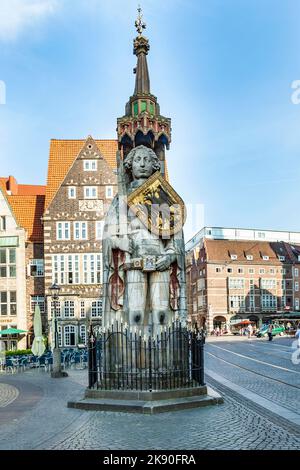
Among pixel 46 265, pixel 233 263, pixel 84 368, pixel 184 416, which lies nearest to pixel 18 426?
pixel 184 416

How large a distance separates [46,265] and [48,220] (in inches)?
138

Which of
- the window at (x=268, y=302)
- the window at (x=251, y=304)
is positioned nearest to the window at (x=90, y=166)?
the window at (x=251, y=304)

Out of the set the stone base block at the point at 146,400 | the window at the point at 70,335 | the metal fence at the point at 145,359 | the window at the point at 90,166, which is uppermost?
the window at the point at 90,166

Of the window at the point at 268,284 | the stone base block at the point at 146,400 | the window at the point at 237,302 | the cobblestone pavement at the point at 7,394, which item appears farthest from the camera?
the window at the point at 268,284

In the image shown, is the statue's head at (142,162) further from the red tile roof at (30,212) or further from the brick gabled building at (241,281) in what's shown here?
the brick gabled building at (241,281)

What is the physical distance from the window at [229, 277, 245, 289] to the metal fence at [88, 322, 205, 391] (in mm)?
69719

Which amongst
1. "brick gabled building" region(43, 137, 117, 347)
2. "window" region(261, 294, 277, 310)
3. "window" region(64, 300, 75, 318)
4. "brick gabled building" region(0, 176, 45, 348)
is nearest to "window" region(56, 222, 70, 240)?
"brick gabled building" region(43, 137, 117, 347)

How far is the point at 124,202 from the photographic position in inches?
494

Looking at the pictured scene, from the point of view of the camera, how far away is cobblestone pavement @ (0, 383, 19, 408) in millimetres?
13035

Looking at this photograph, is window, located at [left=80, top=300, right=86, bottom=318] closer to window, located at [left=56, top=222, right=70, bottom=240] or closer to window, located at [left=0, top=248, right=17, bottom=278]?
window, located at [left=56, top=222, right=70, bottom=240]

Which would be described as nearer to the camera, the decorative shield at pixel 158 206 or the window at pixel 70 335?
the decorative shield at pixel 158 206

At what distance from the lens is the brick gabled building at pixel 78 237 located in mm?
41875

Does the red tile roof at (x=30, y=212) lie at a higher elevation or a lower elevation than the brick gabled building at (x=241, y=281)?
higher
